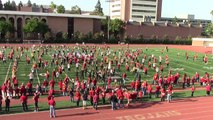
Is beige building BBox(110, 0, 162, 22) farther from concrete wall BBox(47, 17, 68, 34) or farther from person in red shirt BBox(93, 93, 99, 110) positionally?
person in red shirt BBox(93, 93, 99, 110)

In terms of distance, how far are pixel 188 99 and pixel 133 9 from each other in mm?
121683

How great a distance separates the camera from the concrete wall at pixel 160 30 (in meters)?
96.9

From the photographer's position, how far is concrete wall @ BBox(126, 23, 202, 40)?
3816 inches

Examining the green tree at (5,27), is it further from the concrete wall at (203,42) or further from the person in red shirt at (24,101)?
the person in red shirt at (24,101)

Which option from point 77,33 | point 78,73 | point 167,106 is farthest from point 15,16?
point 167,106

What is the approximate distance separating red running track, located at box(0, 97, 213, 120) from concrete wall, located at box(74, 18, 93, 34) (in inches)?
2654

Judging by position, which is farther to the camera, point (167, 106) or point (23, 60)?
point (23, 60)

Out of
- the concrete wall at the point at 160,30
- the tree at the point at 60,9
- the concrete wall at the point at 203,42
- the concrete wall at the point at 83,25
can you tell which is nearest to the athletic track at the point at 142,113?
the concrete wall at the point at 203,42

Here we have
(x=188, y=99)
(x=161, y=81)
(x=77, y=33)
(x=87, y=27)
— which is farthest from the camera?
(x=87, y=27)

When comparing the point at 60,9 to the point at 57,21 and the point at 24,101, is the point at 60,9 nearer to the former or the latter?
the point at 57,21

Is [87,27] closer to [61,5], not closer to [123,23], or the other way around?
[123,23]

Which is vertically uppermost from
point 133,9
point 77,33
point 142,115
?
point 133,9

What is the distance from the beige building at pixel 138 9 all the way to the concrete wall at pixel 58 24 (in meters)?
60.2

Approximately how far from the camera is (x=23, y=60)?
38781 mm
